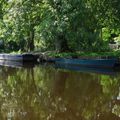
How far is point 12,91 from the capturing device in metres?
13.9

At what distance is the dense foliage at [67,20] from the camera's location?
88.3 feet

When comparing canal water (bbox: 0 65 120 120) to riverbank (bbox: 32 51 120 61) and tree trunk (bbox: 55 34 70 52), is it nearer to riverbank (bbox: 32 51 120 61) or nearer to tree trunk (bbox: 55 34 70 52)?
riverbank (bbox: 32 51 120 61)

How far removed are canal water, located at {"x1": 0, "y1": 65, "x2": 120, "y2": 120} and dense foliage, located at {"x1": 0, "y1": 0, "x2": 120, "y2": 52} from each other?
969cm

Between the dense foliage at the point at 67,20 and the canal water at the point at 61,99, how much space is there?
9.69 m

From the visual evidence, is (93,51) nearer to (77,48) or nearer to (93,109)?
(77,48)

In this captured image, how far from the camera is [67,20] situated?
1047 inches

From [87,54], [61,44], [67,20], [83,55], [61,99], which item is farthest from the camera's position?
[61,44]

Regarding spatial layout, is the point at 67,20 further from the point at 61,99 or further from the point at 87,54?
the point at 61,99

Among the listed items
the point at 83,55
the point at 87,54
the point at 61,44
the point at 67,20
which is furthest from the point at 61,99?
the point at 61,44

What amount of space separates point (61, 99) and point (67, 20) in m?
15.2

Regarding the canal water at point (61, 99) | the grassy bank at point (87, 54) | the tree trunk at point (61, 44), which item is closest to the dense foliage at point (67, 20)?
the tree trunk at point (61, 44)

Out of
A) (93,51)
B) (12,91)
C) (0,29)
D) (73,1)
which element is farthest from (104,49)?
(12,91)

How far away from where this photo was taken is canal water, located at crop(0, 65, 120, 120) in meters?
9.63

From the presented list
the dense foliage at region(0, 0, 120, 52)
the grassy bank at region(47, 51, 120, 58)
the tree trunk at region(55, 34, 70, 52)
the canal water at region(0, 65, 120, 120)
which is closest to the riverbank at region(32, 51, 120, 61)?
the grassy bank at region(47, 51, 120, 58)
